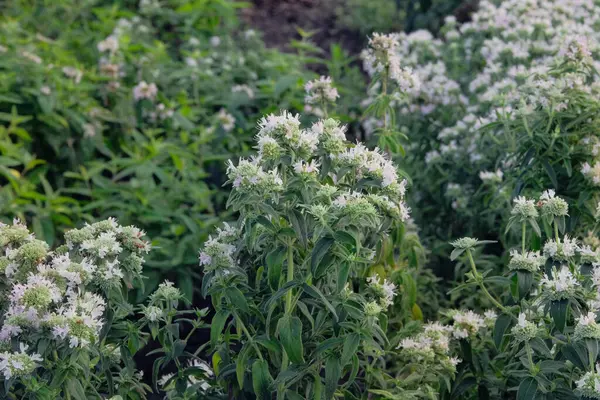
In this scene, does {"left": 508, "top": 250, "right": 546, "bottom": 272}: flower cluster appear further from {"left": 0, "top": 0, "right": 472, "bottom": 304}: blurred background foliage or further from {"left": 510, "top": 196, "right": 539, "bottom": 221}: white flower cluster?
{"left": 0, "top": 0, "right": 472, "bottom": 304}: blurred background foliage

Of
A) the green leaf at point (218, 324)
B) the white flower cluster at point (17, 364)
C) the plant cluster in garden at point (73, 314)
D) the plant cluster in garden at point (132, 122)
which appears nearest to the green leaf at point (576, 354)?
the green leaf at point (218, 324)

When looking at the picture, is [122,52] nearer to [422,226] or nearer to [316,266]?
[422,226]

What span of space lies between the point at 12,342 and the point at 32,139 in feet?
8.20

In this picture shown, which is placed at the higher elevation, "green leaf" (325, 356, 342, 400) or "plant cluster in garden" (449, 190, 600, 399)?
"plant cluster in garden" (449, 190, 600, 399)

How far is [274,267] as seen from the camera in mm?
2283

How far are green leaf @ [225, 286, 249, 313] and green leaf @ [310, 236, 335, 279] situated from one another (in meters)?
0.24

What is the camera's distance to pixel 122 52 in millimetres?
5141

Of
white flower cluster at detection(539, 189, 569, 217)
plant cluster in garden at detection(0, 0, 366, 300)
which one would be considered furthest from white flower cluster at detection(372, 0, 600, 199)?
plant cluster in garden at detection(0, 0, 366, 300)

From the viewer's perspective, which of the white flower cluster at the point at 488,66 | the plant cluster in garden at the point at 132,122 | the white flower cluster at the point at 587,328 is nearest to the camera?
the white flower cluster at the point at 587,328

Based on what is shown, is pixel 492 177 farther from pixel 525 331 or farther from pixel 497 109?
pixel 525 331

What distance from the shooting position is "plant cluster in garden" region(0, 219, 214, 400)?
212 centimetres

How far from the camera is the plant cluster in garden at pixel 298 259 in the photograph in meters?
2.23

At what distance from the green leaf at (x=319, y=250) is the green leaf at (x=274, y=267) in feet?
0.39

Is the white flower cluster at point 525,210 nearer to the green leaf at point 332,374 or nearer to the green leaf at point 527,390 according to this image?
the green leaf at point 527,390
